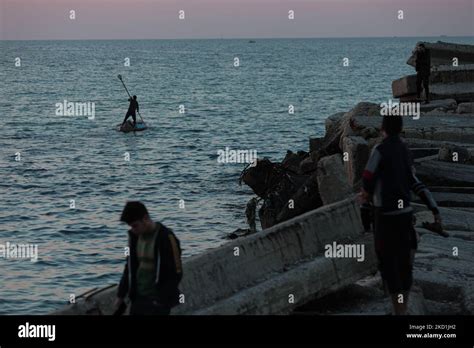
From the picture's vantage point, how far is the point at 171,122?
58469 mm

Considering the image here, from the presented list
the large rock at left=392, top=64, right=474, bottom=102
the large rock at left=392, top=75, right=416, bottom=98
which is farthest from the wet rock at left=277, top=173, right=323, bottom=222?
the large rock at left=392, top=75, right=416, bottom=98

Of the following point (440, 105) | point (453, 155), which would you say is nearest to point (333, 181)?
point (453, 155)

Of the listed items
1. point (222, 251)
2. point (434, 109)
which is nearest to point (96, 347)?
point (222, 251)

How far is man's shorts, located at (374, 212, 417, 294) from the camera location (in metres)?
7.90

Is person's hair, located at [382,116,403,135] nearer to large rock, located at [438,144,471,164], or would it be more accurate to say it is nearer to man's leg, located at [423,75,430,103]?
large rock, located at [438,144,471,164]

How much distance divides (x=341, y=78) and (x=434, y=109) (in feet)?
302

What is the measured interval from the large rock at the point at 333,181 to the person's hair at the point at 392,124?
11.3 ft

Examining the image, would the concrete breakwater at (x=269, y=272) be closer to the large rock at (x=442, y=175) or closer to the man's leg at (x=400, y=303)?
the man's leg at (x=400, y=303)

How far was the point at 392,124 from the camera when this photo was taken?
25.8 ft

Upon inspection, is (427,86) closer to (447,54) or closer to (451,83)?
(451,83)

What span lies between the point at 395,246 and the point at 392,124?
39.3 inches

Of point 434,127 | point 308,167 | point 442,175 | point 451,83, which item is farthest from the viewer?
point 451,83

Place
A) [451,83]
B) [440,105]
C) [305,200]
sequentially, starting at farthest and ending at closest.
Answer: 1. [451,83]
2. [440,105]
3. [305,200]

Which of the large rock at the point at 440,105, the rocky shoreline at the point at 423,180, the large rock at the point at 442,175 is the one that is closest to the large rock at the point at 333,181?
the rocky shoreline at the point at 423,180
